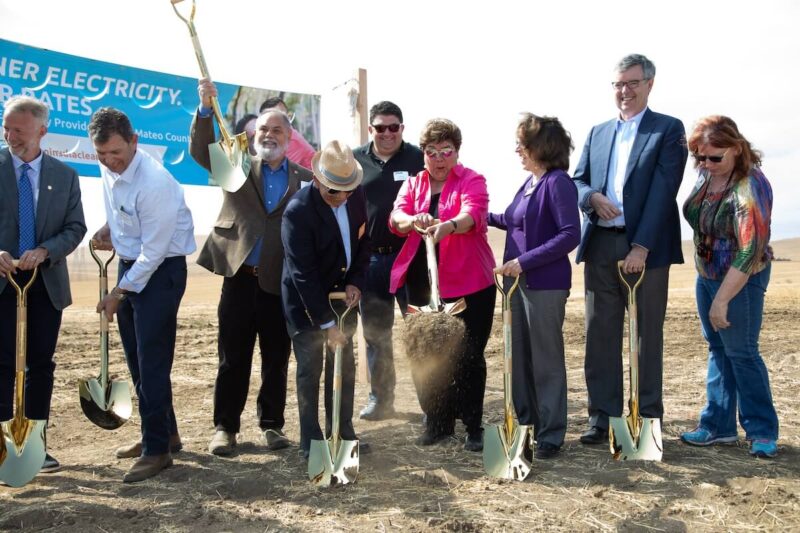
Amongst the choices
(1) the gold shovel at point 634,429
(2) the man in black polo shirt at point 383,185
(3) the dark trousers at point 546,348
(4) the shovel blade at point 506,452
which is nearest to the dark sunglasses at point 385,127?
(2) the man in black polo shirt at point 383,185

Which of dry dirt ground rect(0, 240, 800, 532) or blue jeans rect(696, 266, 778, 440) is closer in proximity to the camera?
dry dirt ground rect(0, 240, 800, 532)

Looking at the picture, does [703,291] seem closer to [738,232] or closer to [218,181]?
[738,232]

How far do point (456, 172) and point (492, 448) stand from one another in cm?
177

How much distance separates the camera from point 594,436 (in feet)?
15.4

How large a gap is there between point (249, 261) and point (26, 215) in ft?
4.53

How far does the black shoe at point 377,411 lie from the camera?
5.66 metres

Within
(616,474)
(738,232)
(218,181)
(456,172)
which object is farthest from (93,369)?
(738,232)

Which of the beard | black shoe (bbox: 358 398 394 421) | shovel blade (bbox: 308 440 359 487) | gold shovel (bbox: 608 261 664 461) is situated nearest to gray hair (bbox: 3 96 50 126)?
the beard

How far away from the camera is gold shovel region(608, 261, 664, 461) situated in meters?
4.30

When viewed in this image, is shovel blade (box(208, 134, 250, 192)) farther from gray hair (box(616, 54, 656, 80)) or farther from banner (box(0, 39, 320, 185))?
banner (box(0, 39, 320, 185))

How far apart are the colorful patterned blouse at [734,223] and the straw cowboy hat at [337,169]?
2.19m

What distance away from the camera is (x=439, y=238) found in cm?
430

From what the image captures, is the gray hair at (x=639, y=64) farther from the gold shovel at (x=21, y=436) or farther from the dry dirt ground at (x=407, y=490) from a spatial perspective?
the gold shovel at (x=21, y=436)

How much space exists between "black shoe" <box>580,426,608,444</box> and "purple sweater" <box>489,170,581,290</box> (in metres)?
1.04
